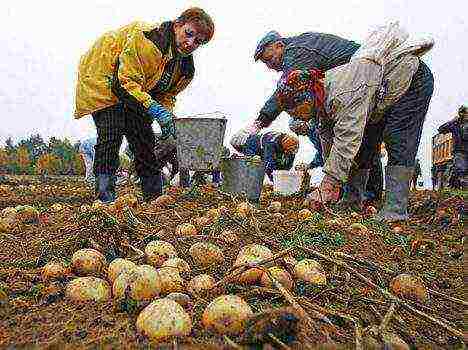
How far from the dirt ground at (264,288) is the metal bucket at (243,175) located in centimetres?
125

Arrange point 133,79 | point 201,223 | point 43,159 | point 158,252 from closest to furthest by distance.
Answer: point 158,252 < point 201,223 < point 133,79 < point 43,159

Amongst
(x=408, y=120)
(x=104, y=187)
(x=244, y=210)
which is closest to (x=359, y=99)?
(x=408, y=120)

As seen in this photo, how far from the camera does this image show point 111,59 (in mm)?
5020

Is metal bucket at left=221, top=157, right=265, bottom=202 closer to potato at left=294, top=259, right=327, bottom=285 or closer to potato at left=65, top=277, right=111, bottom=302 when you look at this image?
potato at left=294, top=259, right=327, bottom=285

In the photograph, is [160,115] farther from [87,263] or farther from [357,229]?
[87,263]

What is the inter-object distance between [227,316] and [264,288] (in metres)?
0.30

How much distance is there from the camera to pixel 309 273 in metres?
→ 2.35

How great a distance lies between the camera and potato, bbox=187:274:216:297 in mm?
2176

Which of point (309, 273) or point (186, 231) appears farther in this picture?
point (186, 231)

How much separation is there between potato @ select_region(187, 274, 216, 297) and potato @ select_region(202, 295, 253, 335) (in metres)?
0.27

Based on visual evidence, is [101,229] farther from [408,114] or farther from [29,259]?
[408,114]

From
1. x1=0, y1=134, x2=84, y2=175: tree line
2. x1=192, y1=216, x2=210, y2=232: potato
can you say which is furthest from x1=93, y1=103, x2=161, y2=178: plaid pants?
x1=0, y1=134, x2=84, y2=175: tree line

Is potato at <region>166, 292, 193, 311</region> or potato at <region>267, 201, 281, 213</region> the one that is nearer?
potato at <region>166, 292, 193, 311</region>

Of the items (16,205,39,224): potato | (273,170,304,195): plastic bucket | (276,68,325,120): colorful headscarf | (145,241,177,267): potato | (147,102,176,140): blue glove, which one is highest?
(276,68,325,120): colorful headscarf
